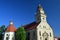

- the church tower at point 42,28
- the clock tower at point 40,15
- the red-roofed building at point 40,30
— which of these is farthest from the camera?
the clock tower at point 40,15

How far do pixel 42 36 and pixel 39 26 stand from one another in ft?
16.1

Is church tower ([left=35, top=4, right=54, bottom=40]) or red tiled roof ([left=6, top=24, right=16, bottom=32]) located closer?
church tower ([left=35, top=4, right=54, bottom=40])

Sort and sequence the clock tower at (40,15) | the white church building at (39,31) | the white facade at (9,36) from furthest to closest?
1. the clock tower at (40,15)
2. the white facade at (9,36)
3. the white church building at (39,31)

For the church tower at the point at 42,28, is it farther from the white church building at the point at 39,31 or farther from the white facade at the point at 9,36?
the white facade at the point at 9,36

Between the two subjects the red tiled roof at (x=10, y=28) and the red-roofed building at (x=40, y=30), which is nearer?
the red-roofed building at (x=40, y=30)

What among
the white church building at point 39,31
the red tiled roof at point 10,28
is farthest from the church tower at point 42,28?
the red tiled roof at point 10,28

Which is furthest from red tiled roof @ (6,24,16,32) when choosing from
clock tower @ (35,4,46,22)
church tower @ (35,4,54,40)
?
clock tower @ (35,4,46,22)

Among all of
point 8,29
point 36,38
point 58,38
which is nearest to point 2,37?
Result: point 8,29

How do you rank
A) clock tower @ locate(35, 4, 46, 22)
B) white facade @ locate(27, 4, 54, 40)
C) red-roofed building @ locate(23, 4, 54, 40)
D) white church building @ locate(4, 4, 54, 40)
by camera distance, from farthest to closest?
clock tower @ locate(35, 4, 46, 22) < white church building @ locate(4, 4, 54, 40) < red-roofed building @ locate(23, 4, 54, 40) < white facade @ locate(27, 4, 54, 40)

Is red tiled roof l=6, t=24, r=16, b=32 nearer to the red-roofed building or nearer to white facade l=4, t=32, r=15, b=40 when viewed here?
white facade l=4, t=32, r=15, b=40

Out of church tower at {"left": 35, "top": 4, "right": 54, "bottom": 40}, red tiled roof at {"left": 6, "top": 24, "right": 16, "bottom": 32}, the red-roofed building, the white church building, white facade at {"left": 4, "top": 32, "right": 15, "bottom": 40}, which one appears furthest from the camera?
red tiled roof at {"left": 6, "top": 24, "right": 16, "bottom": 32}

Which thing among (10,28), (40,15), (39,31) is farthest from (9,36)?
(40,15)

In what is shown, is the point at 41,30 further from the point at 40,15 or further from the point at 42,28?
the point at 40,15

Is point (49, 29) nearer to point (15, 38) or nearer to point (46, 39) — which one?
point (46, 39)
